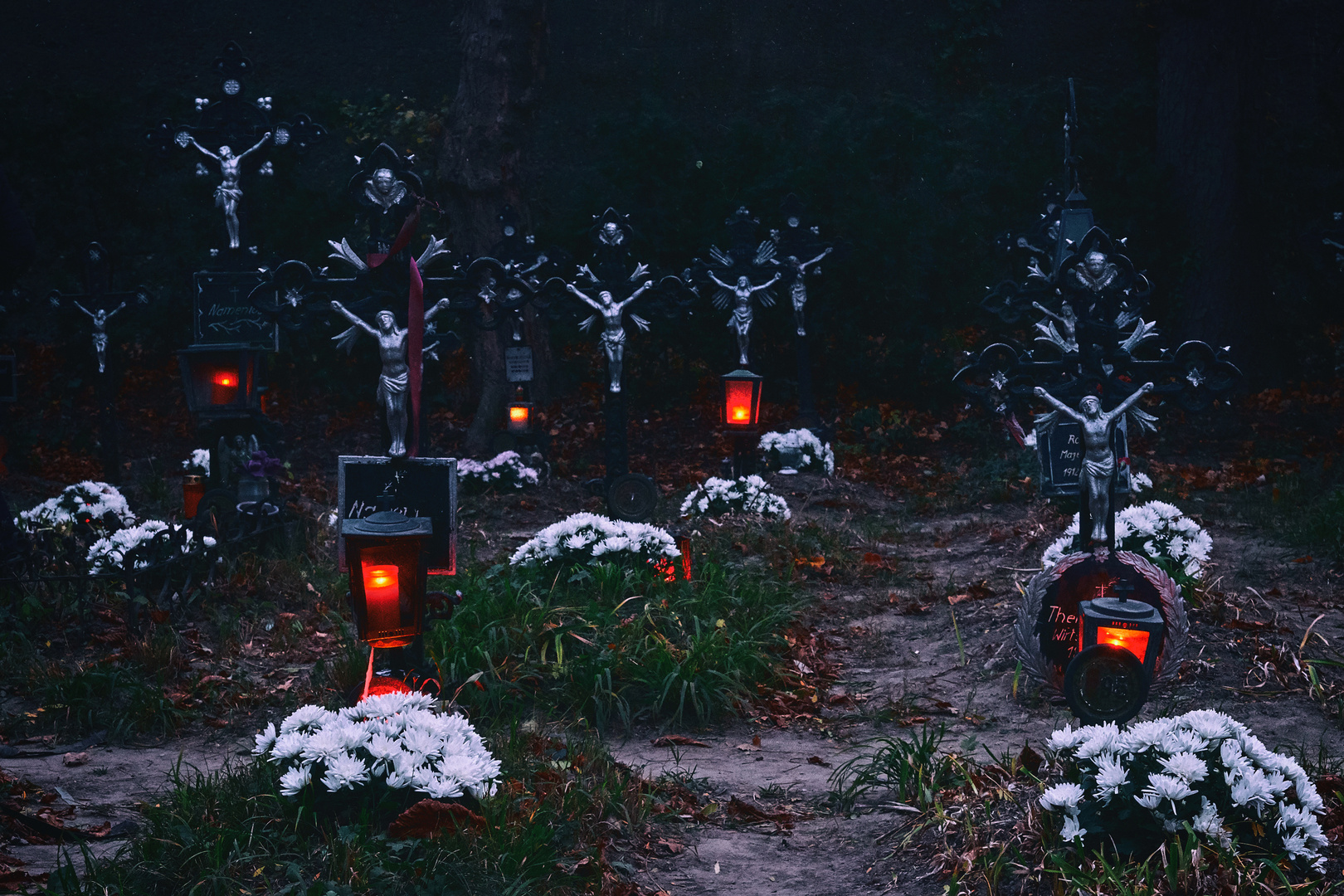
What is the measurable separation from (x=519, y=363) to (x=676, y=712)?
746 centimetres

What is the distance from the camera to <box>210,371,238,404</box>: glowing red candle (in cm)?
1013

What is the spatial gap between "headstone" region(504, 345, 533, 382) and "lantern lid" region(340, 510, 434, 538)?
24.9 feet

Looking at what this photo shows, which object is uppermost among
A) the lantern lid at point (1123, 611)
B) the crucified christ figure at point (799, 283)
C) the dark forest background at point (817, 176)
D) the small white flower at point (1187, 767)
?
the dark forest background at point (817, 176)

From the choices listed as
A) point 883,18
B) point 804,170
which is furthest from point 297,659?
point 883,18

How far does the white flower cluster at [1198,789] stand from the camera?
3.59m

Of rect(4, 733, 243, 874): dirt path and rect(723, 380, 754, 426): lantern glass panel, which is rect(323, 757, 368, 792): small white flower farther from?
rect(723, 380, 754, 426): lantern glass panel

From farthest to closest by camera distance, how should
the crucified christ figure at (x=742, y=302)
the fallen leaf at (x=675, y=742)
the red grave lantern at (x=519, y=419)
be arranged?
the red grave lantern at (x=519, y=419), the crucified christ figure at (x=742, y=302), the fallen leaf at (x=675, y=742)

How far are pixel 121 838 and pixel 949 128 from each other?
712 inches

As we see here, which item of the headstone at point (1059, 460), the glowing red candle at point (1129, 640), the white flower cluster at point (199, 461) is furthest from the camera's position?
the white flower cluster at point (199, 461)

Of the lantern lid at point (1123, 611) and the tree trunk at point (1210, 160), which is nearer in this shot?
the lantern lid at point (1123, 611)

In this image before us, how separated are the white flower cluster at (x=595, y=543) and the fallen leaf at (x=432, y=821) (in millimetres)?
3848

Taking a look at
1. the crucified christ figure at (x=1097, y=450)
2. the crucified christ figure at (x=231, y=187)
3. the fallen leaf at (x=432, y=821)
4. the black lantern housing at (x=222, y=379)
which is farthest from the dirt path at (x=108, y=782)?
the crucified christ figure at (x=231, y=187)

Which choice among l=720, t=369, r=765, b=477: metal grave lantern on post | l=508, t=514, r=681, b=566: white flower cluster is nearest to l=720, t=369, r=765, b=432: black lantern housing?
l=720, t=369, r=765, b=477: metal grave lantern on post

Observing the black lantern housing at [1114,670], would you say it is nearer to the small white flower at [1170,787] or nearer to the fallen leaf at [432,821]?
the small white flower at [1170,787]
